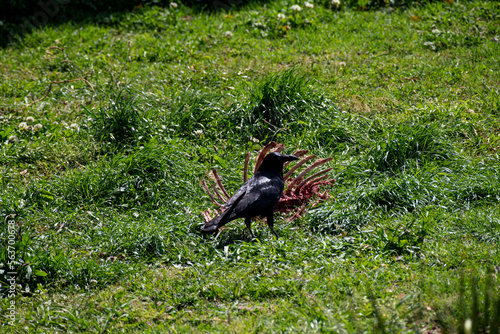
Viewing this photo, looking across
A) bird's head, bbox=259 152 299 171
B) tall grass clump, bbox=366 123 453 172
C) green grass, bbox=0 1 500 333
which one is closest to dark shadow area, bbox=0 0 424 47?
green grass, bbox=0 1 500 333

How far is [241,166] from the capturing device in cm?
595

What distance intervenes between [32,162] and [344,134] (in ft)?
11.6

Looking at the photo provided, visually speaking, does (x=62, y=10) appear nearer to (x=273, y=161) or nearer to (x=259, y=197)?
(x=273, y=161)

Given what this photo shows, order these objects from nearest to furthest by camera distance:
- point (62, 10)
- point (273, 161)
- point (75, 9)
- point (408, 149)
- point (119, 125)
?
point (273, 161), point (408, 149), point (119, 125), point (62, 10), point (75, 9)

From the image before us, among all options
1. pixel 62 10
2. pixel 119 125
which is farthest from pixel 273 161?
pixel 62 10

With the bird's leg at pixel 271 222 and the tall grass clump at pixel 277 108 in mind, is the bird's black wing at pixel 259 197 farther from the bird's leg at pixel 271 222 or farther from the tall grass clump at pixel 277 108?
the tall grass clump at pixel 277 108

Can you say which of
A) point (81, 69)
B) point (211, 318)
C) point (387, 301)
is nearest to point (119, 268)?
point (211, 318)

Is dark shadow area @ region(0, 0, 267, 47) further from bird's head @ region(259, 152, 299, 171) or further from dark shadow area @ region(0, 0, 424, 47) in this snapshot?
bird's head @ region(259, 152, 299, 171)

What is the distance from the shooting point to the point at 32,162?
5.91m

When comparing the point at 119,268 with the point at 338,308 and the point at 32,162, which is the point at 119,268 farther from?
the point at 32,162

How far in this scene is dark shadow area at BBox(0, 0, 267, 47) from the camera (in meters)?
9.01

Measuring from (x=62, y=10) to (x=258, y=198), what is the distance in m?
6.66

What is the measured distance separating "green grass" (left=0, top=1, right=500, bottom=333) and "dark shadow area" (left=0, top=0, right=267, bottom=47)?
21 cm

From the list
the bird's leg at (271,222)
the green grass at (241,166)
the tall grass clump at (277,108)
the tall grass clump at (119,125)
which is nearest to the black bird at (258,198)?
the bird's leg at (271,222)
